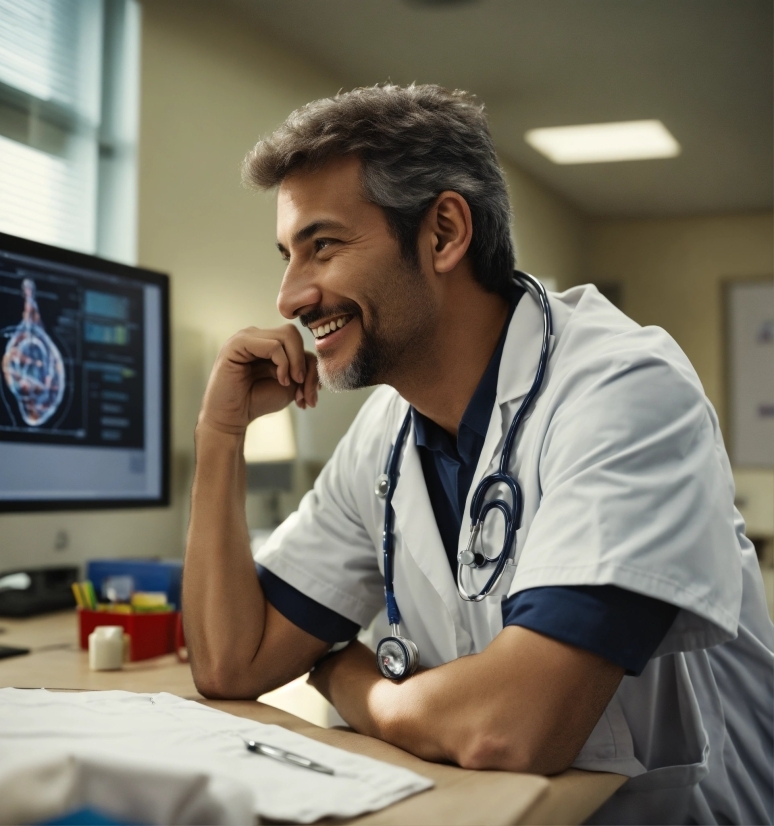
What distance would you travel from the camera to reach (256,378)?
1.34m

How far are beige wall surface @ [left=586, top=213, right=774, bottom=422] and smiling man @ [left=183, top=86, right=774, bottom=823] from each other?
2192 millimetres

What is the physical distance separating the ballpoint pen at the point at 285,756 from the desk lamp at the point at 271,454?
164 centimetres

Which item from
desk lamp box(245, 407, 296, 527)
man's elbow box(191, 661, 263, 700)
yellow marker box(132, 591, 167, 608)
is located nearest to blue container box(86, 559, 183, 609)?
yellow marker box(132, 591, 167, 608)

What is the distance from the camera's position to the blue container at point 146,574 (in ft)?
4.97

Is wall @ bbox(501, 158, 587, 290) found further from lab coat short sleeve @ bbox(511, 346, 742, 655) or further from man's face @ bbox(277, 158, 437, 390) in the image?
lab coat short sleeve @ bbox(511, 346, 742, 655)

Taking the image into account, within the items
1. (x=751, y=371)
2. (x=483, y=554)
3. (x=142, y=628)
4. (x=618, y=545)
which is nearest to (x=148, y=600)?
(x=142, y=628)

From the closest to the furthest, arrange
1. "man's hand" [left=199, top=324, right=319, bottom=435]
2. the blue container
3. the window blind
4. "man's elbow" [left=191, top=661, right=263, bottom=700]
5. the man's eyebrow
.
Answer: "man's elbow" [left=191, top=661, right=263, bottom=700] → the man's eyebrow → "man's hand" [left=199, top=324, right=319, bottom=435] → the blue container → the window blind

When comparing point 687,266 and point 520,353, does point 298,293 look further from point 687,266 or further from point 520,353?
point 687,266

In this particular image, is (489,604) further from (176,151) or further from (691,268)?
(691,268)

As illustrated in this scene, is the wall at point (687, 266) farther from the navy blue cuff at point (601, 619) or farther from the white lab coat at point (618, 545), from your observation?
the navy blue cuff at point (601, 619)

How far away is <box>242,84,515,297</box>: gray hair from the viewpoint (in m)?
1.19

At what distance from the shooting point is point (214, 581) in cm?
115

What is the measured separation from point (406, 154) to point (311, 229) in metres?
0.17

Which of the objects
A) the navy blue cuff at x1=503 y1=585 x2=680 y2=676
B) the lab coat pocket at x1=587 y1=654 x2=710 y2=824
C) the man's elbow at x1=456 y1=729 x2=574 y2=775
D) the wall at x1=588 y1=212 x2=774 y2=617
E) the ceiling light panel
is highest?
the ceiling light panel
